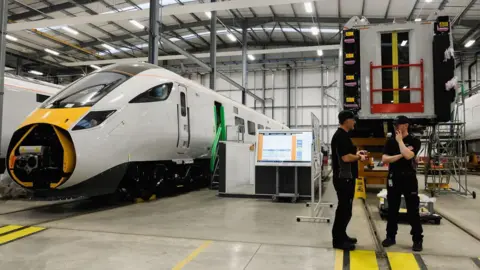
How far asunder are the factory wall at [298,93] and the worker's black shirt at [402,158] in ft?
73.5

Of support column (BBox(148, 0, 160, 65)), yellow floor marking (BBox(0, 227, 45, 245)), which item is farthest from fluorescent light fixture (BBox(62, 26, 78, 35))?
yellow floor marking (BBox(0, 227, 45, 245))

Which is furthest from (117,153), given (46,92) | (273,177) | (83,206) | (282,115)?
(282,115)

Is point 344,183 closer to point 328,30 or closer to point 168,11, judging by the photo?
point 168,11

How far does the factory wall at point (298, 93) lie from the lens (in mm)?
26984

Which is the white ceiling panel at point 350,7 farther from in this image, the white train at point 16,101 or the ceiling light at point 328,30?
the white train at point 16,101

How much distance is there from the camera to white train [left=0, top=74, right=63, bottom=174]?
371 inches

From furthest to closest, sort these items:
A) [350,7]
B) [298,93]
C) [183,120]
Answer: [298,93], [350,7], [183,120]

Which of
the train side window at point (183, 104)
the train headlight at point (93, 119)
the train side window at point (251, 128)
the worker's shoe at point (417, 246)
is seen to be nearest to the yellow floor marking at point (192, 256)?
the worker's shoe at point (417, 246)

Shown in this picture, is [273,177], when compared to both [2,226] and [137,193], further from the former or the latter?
[2,226]

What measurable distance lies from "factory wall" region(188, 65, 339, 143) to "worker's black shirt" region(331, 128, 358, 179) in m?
22.7

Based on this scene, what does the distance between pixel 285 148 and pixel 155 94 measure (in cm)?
301

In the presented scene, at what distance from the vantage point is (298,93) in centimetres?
2766

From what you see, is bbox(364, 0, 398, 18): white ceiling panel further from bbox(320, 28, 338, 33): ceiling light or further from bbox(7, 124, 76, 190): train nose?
bbox(7, 124, 76, 190): train nose

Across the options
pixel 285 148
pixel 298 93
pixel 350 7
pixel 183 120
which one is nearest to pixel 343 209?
pixel 285 148
